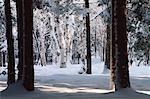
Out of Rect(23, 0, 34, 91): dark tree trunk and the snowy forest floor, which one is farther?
Rect(23, 0, 34, 91): dark tree trunk

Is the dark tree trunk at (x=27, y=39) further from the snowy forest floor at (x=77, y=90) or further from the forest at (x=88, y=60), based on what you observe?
the snowy forest floor at (x=77, y=90)

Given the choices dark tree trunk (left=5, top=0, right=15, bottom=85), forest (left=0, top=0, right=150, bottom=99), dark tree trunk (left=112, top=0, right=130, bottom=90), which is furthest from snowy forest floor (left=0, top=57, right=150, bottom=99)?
dark tree trunk (left=5, top=0, right=15, bottom=85)

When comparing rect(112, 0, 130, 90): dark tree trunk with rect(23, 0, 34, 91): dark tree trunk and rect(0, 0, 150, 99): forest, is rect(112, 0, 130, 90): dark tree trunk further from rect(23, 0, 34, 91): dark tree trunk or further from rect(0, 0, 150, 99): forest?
rect(23, 0, 34, 91): dark tree trunk

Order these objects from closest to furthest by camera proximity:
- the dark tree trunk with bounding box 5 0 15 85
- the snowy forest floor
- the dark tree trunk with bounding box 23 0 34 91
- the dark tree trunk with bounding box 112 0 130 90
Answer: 1. the snowy forest floor
2. the dark tree trunk with bounding box 112 0 130 90
3. the dark tree trunk with bounding box 23 0 34 91
4. the dark tree trunk with bounding box 5 0 15 85

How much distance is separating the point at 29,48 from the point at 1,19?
1136cm

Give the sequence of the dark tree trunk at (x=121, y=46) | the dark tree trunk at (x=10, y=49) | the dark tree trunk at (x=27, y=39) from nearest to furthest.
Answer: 1. the dark tree trunk at (x=121, y=46)
2. the dark tree trunk at (x=27, y=39)
3. the dark tree trunk at (x=10, y=49)

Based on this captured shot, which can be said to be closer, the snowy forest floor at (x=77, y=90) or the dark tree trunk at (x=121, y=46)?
the snowy forest floor at (x=77, y=90)

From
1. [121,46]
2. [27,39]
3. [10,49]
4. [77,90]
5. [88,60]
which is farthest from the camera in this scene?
[88,60]

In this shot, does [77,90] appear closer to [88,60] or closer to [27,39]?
[27,39]

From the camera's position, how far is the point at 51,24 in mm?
55812

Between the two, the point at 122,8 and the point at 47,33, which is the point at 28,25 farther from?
the point at 47,33

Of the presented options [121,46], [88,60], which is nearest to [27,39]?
[121,46]

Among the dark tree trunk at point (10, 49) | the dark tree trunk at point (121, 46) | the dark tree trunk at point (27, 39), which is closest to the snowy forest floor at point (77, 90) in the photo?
the dark tree trunk at point (121, 46)

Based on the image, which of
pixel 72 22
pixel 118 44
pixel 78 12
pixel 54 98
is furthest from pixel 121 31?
pixel 72 22
